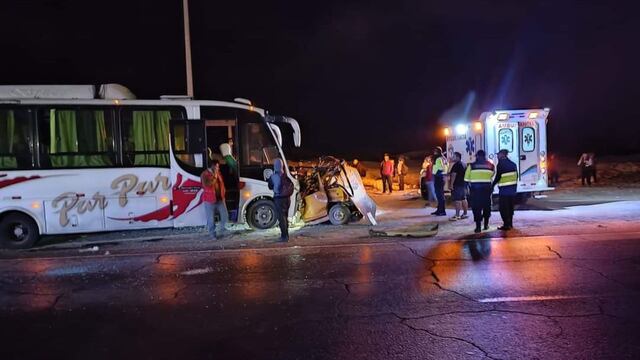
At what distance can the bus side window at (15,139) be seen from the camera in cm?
1088

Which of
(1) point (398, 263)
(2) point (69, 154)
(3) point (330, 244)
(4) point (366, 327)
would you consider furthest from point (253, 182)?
(4) point (366, 327)

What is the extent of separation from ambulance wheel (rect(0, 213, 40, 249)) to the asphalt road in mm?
1404

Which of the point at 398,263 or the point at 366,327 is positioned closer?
the point at 366,327

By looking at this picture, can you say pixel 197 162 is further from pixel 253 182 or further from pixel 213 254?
pixel 213 254

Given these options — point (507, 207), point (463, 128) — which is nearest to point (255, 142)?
point (507, 207)

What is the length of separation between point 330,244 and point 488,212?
361 centimetres

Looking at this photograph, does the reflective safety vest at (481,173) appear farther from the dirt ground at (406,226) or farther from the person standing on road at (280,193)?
the person standing on road at (280,193)

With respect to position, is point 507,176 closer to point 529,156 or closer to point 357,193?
point 357,193

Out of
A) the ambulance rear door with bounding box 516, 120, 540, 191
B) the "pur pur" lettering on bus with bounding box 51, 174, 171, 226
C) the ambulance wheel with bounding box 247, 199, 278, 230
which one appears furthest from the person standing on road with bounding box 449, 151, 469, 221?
the "pur pur" lettering on bus with bounding box 51, 174, 171, 226

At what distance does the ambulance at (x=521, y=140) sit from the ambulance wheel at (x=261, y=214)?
722cm

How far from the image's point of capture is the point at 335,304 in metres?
6.26

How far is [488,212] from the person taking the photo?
38.0 feet

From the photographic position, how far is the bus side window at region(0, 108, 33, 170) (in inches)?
428

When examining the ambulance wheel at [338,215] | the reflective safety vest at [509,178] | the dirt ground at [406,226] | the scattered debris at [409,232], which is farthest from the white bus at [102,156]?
the reflective safety vest at [509,178]
